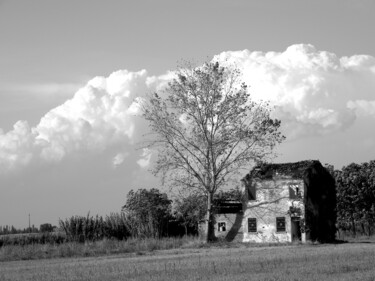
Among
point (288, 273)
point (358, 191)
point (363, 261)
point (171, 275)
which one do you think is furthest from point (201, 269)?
point (358, 191)

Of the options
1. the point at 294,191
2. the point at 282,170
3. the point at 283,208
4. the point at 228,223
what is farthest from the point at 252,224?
the point at 282,170

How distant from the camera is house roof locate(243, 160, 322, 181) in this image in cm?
5369

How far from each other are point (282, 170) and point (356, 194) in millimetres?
12762

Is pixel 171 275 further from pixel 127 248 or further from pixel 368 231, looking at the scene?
pixel 368 231

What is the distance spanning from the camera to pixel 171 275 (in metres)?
21.5

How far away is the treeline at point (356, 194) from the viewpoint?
62.5 metres

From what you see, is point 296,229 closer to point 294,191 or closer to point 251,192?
point 294,191

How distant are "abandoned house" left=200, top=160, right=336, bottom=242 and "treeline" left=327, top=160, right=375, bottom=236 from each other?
269 inches

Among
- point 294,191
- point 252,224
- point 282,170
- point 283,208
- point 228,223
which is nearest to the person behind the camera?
point 294,191

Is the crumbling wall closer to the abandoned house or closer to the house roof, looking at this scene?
the abandoned house

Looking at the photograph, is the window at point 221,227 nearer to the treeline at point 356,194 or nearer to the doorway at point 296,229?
the doorway at point 296,229

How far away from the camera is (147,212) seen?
211 feet

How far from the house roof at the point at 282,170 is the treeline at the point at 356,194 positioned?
9.34 metres

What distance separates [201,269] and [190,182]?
31.9 metres
